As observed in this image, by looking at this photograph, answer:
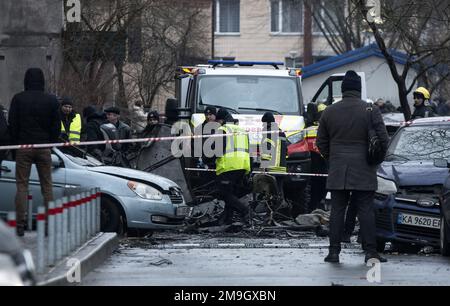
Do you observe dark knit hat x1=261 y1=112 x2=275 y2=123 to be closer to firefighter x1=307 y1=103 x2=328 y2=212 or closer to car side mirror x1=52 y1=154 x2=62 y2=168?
firefighter x1=307 y1=103 x2=328 y2=212

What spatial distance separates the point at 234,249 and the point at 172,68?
22.4 metres

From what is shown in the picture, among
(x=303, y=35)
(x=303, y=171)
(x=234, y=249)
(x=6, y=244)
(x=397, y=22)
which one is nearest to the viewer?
(x=6, y=244)

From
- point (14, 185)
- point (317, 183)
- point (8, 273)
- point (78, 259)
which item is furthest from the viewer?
point (317, 183)

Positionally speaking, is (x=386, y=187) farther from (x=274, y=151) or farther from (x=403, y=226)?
(x=274, y=151)

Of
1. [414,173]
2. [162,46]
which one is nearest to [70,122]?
[414,173]

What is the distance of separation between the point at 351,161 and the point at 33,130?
402 cm

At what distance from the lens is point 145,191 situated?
16.2 meters

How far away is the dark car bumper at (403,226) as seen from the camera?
13.6m

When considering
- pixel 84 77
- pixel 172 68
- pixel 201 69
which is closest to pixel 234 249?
pixel 201 69

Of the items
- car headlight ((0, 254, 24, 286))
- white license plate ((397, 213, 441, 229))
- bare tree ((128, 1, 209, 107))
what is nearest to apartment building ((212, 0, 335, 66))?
bare tree ((128, 1, 209, 107))

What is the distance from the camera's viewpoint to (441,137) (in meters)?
15.5

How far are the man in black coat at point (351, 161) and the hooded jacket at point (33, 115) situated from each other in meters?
3.52

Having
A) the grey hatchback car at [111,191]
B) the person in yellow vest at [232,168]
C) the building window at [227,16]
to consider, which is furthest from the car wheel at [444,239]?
the building window at [227,16]
